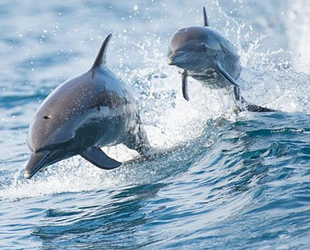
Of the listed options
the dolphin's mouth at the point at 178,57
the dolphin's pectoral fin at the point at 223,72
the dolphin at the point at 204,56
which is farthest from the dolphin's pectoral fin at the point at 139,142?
the dolphin's pectoral fin at the point at 223,72

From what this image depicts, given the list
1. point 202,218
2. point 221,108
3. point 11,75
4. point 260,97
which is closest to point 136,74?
point 11,75

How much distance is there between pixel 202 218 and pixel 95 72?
2810 mm

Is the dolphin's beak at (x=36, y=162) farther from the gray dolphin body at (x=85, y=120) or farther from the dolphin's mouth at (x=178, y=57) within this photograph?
the dolphin's mouth at (x=178, y=57)

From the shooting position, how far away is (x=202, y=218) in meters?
6.88

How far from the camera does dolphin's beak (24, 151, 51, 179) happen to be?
7.21 metres

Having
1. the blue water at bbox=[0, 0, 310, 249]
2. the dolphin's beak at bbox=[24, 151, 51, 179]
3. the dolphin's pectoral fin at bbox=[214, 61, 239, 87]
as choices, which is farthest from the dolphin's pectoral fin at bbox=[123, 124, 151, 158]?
the dolphin's beak at bbox=[24, 151, 51, 179]

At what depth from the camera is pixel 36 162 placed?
733cm

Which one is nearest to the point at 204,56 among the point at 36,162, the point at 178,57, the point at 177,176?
the point at 178,57

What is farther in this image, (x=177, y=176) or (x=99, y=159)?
(x=177, y=176)

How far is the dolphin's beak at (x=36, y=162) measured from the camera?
7215mm

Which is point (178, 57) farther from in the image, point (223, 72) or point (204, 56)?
point (223, 72)

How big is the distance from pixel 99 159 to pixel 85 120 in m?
0.48

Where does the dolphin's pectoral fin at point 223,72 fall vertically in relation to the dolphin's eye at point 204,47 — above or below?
below

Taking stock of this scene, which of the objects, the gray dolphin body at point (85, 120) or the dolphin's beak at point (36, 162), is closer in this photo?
the dolphin's beak at point (36, 162)
